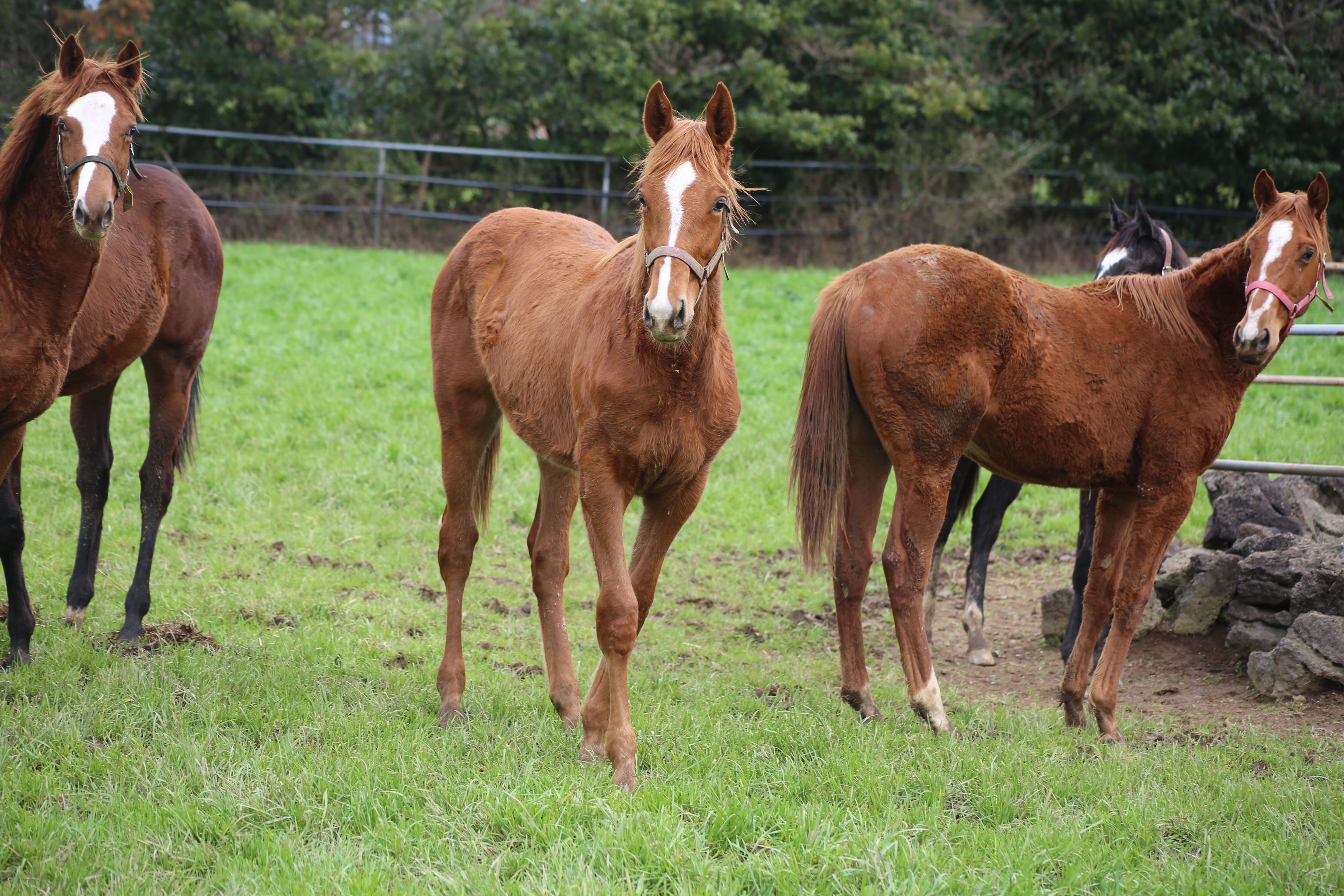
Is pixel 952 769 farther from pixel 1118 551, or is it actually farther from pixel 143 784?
pixel 143 784

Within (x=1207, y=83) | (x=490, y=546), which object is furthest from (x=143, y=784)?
(x=1207, y=83)

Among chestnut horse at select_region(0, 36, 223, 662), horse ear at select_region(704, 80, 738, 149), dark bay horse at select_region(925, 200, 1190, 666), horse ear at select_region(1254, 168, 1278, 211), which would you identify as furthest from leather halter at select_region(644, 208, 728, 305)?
dark bay horse at select_region(925, 200, 1190, 666)

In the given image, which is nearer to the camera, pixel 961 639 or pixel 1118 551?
pixel 1118 551

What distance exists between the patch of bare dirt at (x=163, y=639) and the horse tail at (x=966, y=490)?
3.88m

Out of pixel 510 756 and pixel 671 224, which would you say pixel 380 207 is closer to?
pixel 510 756

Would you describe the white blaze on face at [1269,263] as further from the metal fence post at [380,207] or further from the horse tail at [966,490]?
the metal fence post at [380,207]

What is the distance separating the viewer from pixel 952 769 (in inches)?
133

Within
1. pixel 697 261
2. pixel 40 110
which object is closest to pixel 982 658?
pixel 697 261

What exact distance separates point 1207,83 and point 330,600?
1650cm

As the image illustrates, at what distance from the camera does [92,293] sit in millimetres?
4340

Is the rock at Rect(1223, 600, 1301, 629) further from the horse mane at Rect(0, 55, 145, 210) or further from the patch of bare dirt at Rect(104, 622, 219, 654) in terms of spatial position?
the horse mane at Rect(0, 55, 145, 210)

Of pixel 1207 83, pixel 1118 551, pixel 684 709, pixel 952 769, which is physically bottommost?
pixel 684 709

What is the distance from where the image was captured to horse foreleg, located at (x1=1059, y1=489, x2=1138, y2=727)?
424 cm

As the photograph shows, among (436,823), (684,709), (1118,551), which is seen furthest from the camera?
(1118,551)
